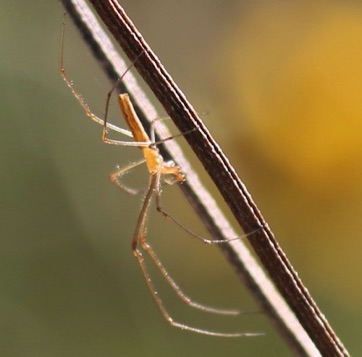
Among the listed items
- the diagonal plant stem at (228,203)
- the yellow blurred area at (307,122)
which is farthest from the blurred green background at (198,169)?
the diagonal plant stem at (228,203)

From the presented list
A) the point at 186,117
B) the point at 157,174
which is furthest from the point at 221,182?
Result: the point at 157,174

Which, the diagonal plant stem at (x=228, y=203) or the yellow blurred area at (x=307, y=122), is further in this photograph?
the yellow blurred area at (x=307, y=122)

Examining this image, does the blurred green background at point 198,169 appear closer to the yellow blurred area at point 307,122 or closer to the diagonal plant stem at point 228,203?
the yellow blurred area at point 307,122

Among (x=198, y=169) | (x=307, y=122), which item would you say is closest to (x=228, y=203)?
(x=198, y=169)

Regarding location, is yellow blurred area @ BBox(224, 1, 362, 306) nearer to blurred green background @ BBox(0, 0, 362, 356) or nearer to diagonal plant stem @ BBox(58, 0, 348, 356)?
blurred green background @ BBox(0, 0, 362, 356)

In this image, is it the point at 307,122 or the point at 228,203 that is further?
the point at 307,122

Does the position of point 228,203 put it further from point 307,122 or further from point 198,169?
point 307,122
